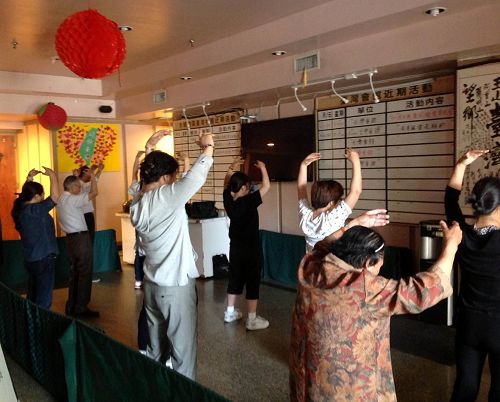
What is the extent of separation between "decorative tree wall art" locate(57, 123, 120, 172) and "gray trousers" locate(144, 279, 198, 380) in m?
5.47

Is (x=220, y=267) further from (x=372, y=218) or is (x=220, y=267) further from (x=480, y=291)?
(x=372, y=218)

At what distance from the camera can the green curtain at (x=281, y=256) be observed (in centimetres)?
548

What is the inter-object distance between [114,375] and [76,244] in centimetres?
262

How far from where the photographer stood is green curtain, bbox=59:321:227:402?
1.74 metres

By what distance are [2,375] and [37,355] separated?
0.57 m

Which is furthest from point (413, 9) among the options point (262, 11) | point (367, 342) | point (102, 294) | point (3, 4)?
point (102, 294)

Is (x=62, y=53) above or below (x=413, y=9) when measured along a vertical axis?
below

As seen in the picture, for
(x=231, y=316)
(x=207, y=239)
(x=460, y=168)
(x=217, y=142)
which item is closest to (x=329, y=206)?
(x=460, y=168)

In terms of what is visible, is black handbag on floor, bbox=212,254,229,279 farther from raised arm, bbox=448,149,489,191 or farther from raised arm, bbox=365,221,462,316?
raised arm, bbox=365,221,462,316

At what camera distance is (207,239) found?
19.4ft

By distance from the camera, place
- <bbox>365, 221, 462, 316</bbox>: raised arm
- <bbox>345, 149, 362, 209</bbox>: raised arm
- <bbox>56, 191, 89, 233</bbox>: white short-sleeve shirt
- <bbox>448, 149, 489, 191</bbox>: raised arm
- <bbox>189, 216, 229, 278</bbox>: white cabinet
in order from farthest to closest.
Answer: <bbox>189, 216, 229, 278</bbox>: white cabinet → <bbox>56, 191, 89, 233</bbox>: white short-sleeve shirt → <bbox>345, 149, 362, 209</bbox>: raised arm → <bbox>448, 149, 489, 191</bbox>: raised arm → <bbox>365, 221, 462, 316</bbox>: raised arm

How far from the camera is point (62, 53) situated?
2.82 metres

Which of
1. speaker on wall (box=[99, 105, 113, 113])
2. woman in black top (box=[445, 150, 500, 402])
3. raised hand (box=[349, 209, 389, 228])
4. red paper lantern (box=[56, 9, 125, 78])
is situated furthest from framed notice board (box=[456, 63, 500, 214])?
speaker on wall (box=[99, 105, 113, 113])

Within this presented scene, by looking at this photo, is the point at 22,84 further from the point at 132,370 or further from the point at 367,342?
the point at 367,342
